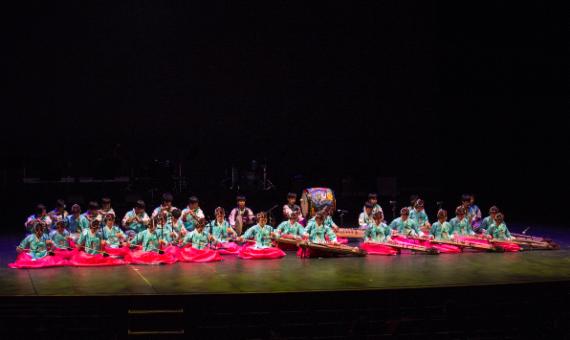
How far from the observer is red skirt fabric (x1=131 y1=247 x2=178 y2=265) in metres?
9.76

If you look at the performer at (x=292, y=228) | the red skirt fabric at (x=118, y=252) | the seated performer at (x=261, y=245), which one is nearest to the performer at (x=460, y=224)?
the performer at (x=292, y=228)

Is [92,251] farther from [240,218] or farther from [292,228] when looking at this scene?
[292,228]

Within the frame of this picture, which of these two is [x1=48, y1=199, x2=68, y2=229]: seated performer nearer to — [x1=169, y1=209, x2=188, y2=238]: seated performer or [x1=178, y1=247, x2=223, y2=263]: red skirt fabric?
[x1=169, y1=209, x2=188, y2=238]: seated performer

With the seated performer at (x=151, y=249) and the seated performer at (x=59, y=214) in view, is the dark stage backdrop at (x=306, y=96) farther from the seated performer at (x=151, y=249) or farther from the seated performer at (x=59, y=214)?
the seated performer at (x=151, y=249)

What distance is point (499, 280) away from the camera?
833cm

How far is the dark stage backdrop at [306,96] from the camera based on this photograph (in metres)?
14.9

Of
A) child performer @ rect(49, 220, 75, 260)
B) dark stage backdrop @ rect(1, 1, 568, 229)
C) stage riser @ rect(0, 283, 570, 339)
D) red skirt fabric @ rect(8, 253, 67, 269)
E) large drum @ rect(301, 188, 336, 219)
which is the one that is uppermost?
dark stage backdrop @ rect(1, 1, 568, 229)

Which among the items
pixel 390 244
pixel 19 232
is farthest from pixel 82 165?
pixel 390 244

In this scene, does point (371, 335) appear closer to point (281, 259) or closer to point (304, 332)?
point (304, 332)

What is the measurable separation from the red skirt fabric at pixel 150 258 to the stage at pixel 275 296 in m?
0.50

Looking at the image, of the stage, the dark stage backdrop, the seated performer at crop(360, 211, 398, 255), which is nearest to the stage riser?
the stage

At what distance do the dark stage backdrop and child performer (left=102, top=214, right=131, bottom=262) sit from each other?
4008 millimetres

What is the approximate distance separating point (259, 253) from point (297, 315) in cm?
321

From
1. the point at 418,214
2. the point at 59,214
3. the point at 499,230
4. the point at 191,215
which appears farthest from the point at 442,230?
the point at 59,214
